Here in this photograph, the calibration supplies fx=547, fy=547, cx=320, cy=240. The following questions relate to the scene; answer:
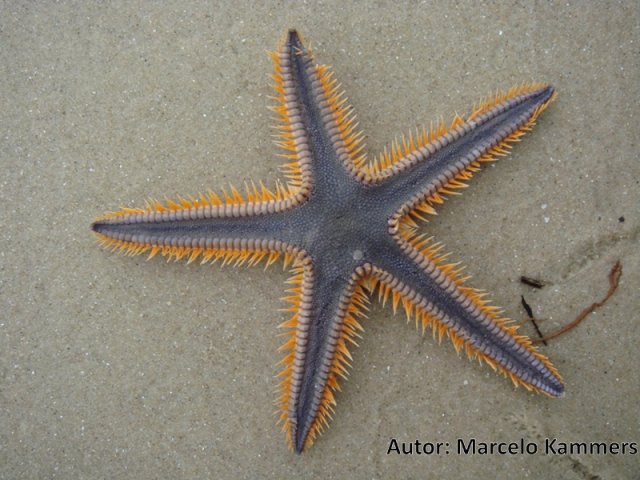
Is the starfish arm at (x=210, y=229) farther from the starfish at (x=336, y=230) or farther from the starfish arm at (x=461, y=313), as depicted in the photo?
the starfish arm at (x=461, y=313)

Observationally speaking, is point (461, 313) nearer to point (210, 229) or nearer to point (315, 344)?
point (315, 344)

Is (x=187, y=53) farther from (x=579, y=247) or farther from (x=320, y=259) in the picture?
(x=579, y=247)

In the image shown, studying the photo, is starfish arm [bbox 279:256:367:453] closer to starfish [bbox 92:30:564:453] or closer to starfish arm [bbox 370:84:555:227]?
starfish [bbox 92:30:564:453]

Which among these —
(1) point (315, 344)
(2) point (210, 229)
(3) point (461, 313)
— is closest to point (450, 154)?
(3) point (461, 313)

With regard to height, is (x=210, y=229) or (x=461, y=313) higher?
(x=210, y=229)

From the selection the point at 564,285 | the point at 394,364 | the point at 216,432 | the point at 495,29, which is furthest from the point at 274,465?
the point at 495,29

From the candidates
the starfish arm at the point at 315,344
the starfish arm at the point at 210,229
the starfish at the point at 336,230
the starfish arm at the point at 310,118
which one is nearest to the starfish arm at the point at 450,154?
the starfish at the point at 336,230

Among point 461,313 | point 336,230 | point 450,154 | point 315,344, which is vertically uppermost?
point 450,154
